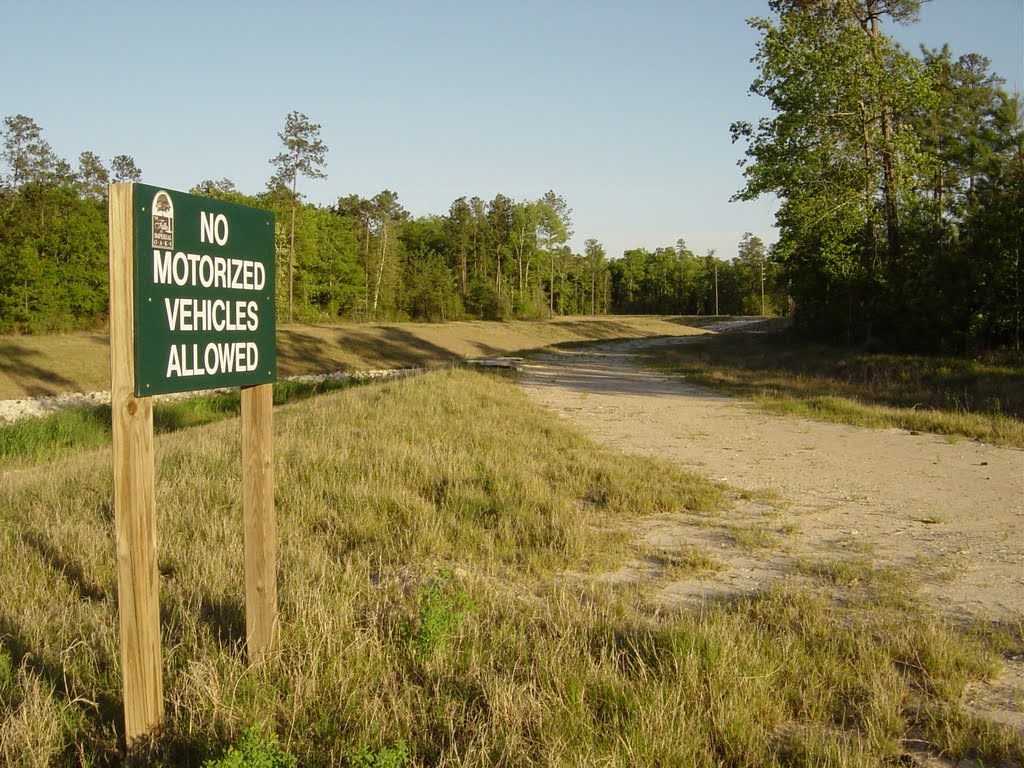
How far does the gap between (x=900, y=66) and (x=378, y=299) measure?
6155 centimetres

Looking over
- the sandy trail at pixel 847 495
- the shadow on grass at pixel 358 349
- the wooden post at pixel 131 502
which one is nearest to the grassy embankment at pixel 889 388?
the sandy trail at pixel 847 495

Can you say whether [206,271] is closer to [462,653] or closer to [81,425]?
[462,653]

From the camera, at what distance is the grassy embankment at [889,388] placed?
1352 centimetres

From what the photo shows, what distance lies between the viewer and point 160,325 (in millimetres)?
3189

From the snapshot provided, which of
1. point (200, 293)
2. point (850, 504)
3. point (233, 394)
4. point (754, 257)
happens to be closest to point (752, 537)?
point (850, 504)

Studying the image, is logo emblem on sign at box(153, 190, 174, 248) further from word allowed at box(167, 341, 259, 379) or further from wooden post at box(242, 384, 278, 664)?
wooden post at box(242, 384, 278, 664)

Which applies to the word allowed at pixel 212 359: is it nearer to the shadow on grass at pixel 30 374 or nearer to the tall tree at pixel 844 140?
the tall tree at pixel 844 140

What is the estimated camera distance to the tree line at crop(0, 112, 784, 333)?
51438 millimetres

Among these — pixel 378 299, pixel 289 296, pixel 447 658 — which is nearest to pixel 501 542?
pixel 447 658

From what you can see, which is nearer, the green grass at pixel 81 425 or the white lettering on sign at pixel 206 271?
the white lettering on sign at pixel 206 271

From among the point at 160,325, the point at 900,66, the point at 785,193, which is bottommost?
the point at 160,325

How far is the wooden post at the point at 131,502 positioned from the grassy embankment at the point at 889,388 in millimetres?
12222

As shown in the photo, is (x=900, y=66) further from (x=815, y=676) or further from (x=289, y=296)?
(x=289, y=296)

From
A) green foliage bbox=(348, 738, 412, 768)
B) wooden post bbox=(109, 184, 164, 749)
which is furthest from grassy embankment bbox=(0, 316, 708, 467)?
green foliage bbox=(348, 738, 412, 768)
